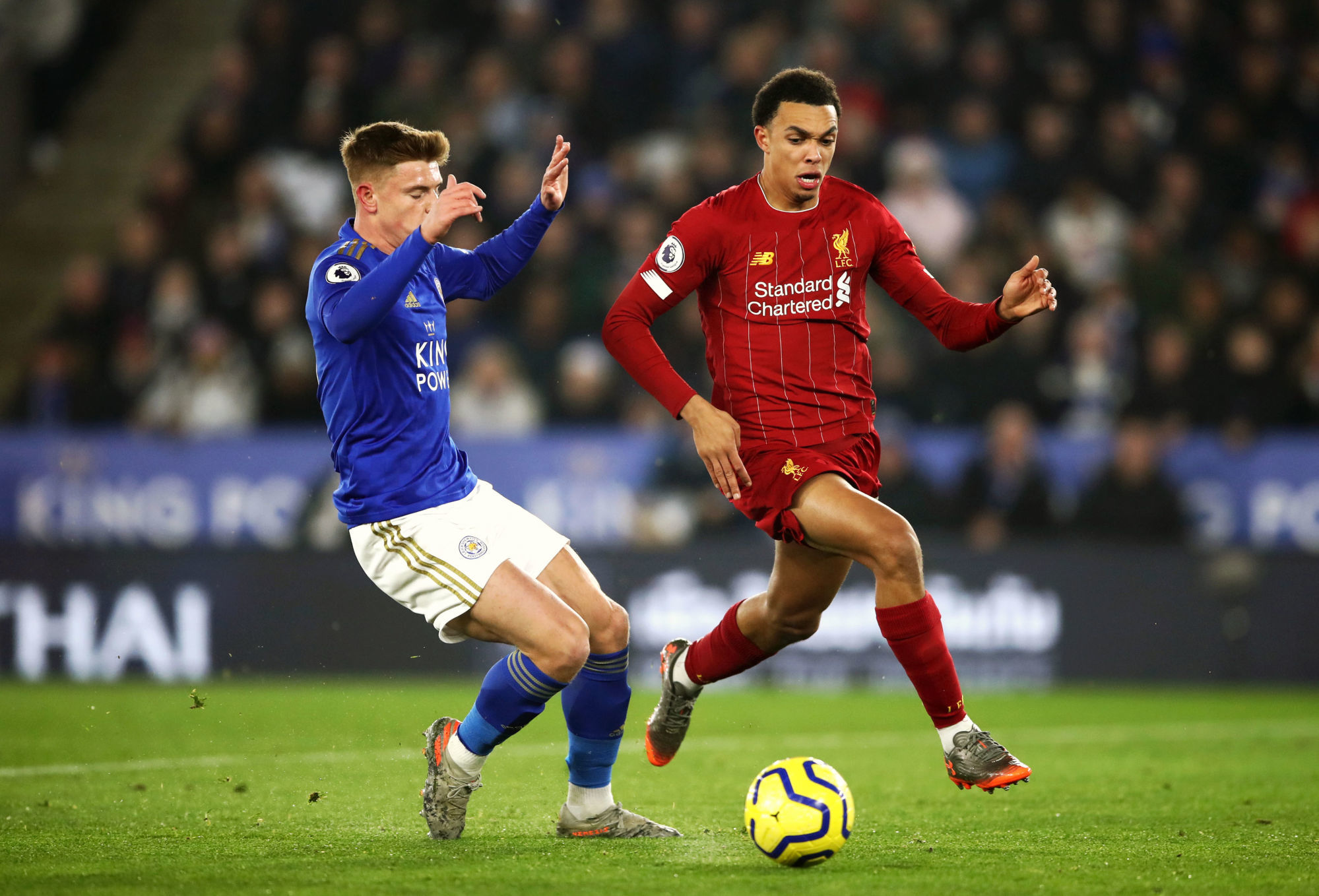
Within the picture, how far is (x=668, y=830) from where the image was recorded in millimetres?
5207

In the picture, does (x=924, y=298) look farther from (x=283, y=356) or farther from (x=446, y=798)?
(x=283, y=356)

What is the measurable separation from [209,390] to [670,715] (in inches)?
285

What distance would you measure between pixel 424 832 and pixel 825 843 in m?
1.41

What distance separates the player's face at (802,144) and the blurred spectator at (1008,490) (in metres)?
5.96

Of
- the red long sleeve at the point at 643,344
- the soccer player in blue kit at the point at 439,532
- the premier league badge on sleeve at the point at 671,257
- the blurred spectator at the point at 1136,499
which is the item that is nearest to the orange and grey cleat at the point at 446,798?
the soccer player in blue kit at the point at 439,532

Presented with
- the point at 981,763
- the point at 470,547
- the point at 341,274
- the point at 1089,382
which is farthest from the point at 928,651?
the point at 1089,382

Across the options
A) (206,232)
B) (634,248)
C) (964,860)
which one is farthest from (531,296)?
(964,860)

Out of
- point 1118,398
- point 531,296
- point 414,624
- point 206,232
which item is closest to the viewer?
point 414,624

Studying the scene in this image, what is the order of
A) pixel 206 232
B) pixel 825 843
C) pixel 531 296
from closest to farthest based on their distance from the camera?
pixel 825 843, pixel 531 296, pixel 206 232

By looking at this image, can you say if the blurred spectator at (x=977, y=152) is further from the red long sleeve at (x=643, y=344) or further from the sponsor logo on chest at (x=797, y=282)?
the red long sleeve at (x=643, y=344)

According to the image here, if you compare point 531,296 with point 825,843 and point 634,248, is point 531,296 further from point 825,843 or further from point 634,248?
point 825,843

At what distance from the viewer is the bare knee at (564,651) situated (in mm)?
4824

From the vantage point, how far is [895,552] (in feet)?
16.2

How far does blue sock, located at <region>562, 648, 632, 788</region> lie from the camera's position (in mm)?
5188
